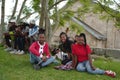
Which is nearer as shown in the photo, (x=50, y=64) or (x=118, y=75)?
(x=118, y=75)

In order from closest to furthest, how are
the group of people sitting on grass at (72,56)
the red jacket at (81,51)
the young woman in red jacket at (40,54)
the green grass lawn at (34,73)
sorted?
1. the green grass lawn at (34,73)
2. the group of people sitting on grass at (72,56)
3. the red jacket at (81,51)
4. the young woman in red jacket at (40,54)

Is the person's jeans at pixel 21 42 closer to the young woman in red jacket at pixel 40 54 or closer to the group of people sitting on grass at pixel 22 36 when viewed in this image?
the group of people sitting on grass at pixel 22 36

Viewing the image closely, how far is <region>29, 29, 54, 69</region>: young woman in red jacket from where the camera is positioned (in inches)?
419

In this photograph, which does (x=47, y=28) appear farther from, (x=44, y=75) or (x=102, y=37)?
(x=102, y=37)

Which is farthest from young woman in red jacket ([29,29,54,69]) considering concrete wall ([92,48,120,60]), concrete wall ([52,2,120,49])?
concrete wall ([52,2,120,49])

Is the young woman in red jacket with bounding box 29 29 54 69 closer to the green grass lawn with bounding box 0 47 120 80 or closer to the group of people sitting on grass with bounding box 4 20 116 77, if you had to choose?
the group of people sitting on grass with bounding box 4 20 116 77

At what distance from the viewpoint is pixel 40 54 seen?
10828 millimetres

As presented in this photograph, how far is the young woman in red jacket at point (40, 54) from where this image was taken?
10648 mm

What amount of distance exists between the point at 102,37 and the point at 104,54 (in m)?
15.3

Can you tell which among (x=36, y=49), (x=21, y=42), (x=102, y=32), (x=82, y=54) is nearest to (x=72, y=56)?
(x=82, y=54)

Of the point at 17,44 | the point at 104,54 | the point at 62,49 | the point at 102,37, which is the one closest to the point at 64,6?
the point at 104,54

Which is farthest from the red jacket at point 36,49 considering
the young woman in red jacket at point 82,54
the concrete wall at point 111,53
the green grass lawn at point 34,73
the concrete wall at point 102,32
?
the concrete wall at point 102,32

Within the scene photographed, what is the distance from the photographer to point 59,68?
35.1 feet

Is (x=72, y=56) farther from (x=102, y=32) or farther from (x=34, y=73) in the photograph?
(x=102, y=32)
